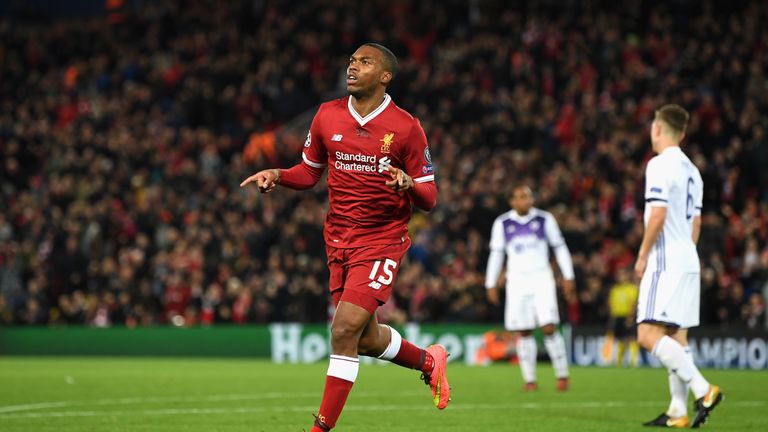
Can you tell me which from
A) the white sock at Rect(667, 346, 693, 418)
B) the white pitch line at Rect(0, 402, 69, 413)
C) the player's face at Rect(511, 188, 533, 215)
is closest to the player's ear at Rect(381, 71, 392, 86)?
the white sock at Rect(667, 346, 693, 418)

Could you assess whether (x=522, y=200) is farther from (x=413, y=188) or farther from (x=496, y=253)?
(x=413, y=188)

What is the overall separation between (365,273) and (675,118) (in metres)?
3.56

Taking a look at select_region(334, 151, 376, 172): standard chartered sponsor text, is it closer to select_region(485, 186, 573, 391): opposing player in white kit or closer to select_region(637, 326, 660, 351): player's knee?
select_region(637, 326, 660, 351): player's knee

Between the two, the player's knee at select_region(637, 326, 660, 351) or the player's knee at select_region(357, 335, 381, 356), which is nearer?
the player's knee at select_region(357, 335, 381, 356)

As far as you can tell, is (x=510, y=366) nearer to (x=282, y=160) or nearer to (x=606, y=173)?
(x=606, y=173)

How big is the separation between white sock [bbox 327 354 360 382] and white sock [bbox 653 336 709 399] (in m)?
3.13

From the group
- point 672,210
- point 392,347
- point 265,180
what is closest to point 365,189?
point 265,180

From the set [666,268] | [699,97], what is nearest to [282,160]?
[699,97]

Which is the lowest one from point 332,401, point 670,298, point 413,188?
point 332,401

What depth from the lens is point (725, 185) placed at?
76.2 feet

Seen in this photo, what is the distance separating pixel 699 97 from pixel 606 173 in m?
2.58

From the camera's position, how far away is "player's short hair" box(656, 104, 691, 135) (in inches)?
415

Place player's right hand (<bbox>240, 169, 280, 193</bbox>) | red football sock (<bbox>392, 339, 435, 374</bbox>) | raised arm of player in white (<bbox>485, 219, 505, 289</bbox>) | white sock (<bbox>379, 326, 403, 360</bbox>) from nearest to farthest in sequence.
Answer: player's right hand (<bbox>240, 169, 280, 193</bbox>), white sock (<bbox>379, 326, 403, 360</bbox>), red football sock (<bbox>392, 339, 435, 374</bbox>), raised arm of player in white (<bbox>485, 219, 505, 289</bbox>)

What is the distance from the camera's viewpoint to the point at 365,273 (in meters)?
8.53
